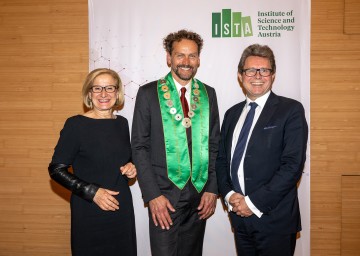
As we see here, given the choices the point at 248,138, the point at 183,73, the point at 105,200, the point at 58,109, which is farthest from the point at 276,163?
the point at 58,109

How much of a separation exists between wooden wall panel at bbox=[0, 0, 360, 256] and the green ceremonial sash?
1.12 meters

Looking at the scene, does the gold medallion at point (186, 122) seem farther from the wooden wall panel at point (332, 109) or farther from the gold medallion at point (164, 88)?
the wooden wall panel at point (332, 109)

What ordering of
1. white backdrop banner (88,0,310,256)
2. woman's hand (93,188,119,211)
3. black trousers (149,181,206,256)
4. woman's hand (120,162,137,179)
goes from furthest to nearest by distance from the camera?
white backdrop banner (88,0,310,256) → black trousers (149,181,206,256) → woman's hand (120,162,137,179) → woman's hand (93,188,119,211)

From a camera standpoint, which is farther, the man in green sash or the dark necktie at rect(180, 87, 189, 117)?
the dark necktie at rect(180, 87, 189, 117)

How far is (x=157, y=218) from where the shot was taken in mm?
A: 2107

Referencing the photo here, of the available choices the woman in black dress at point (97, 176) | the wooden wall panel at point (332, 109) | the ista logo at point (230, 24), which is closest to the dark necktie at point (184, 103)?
the woman in black dress at point (97, 176)

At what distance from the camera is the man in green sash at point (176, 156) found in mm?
2104

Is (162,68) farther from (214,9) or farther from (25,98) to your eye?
(25,98)

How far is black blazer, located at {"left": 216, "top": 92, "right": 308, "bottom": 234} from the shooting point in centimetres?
188

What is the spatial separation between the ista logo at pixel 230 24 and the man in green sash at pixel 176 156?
0.62m

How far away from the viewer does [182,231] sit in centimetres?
218

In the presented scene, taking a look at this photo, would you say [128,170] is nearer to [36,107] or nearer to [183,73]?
[183,73]

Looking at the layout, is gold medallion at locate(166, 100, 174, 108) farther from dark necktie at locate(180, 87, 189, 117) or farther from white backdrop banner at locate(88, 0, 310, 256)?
white backdrop banner at locate(88, 0, 310, 256)

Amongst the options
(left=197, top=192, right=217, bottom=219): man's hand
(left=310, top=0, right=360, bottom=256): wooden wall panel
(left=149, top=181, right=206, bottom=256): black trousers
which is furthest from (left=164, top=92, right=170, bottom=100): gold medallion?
(left=310, top=0, right=360, bottom=256): wooden wall panel
